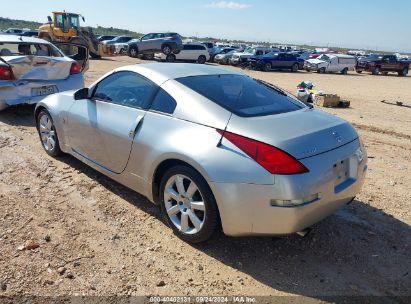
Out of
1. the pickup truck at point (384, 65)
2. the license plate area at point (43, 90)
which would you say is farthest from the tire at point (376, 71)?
the license plate area at point (43, 90)

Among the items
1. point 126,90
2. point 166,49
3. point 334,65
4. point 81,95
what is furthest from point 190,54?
point 126,90

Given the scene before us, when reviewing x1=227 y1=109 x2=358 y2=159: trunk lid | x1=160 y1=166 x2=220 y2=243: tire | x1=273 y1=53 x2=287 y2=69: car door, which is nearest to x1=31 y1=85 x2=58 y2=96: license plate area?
x1=160 y1=166 x2=220 y2=243: tire

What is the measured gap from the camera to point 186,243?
3.45 m

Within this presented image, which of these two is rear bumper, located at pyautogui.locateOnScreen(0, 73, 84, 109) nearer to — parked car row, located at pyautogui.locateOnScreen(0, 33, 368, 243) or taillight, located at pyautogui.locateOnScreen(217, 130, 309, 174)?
parked car row, located at pyautogui.locateOnScreen(0, 33, 368, 243)

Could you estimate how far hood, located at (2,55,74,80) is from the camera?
23.2 feet

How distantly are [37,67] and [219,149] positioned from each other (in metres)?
5.65

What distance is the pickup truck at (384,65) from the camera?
3406cm

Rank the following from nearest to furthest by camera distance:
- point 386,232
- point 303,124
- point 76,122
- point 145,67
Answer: point 303,124
point 386,232
point 145,67
point 76,122

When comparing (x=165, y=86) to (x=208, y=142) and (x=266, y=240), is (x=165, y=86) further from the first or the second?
(x=266, y=240)

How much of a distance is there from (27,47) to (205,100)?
632cm

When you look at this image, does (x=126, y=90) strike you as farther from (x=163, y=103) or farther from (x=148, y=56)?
(x=148, y=56)

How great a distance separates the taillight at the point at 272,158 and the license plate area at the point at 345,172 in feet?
1.35

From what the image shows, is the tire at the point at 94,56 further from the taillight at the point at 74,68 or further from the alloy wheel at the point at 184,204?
the alloy wheel at the point at 184,204

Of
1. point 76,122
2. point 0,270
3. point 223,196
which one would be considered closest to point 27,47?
point 76,122
